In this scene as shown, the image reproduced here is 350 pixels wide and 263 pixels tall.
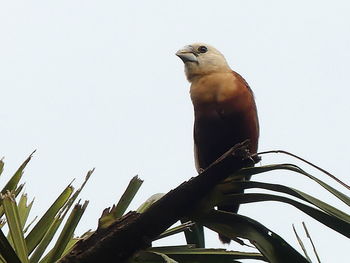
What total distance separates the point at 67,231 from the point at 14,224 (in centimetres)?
18

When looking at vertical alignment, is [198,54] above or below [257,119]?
above

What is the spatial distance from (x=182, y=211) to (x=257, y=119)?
213 cm

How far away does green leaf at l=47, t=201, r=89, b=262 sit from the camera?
203 centimetres

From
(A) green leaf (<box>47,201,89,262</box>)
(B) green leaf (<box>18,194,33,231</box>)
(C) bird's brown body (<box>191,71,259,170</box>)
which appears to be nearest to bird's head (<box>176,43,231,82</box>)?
(C) bird's brown body (<box>191,71,259,170</box>)

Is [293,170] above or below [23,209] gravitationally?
above

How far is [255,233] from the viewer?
6.62 feet

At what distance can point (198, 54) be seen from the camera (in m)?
4.54

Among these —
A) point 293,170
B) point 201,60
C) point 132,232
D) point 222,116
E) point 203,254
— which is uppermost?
point 201,60

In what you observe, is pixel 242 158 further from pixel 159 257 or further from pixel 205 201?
pixel 159 257

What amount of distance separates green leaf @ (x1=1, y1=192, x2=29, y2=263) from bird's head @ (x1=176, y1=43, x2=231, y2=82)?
2455mm

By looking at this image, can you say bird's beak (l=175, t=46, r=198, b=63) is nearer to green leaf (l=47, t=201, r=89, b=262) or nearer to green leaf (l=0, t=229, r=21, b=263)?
green leaf (l=47, t=201, r=89, b=262)

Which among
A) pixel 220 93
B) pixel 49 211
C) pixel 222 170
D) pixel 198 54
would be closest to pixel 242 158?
pixel 222 170

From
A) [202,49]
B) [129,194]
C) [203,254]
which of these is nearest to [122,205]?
[129,194]

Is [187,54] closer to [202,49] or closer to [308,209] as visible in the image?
[202,49]
